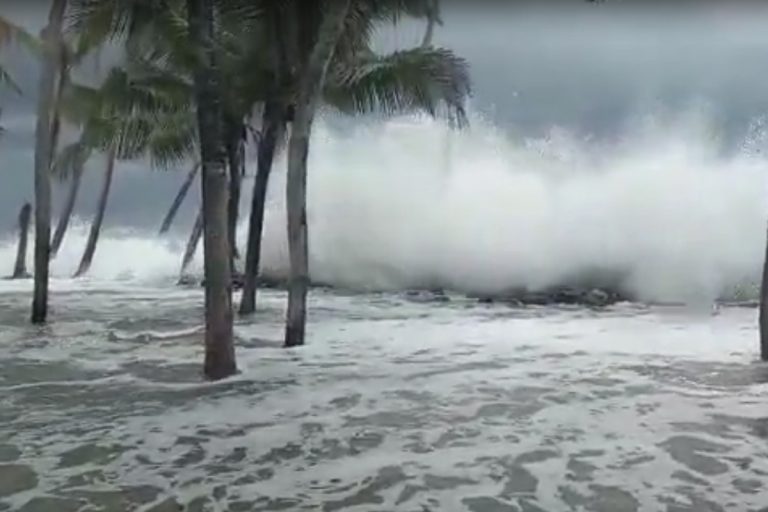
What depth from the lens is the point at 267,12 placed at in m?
10.1

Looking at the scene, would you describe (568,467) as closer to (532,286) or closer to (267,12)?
(267,12)

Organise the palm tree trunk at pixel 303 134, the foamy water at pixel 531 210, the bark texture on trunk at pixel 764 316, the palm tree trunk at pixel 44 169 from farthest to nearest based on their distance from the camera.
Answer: the foamy water at pixel 531 210, the palm tree trunk at pixel 44 169, the palm tree trunk at pixel 303 134, the bark texture on trunk at pixel 764 316

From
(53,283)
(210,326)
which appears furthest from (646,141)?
(210,326)

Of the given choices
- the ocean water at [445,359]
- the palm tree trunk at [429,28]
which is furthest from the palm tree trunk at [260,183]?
the palm tree trunk at [429,28]

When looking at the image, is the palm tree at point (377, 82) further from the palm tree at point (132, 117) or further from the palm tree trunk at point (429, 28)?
the palm tree at point (132, 117)

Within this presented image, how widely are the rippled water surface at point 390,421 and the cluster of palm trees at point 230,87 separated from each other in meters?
0.93

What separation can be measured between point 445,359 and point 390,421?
271 centimetres

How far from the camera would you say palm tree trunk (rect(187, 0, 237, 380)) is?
23.5ft

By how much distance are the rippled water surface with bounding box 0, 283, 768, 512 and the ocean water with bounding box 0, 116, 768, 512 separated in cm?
2

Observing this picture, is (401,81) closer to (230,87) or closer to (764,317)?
(230,87)

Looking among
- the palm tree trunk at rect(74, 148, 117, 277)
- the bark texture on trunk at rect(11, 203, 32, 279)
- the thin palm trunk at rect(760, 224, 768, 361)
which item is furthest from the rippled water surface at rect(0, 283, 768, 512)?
the bark texture on trunk at rect(11, 203, 32, 279)

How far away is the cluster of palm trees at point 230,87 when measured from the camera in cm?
729

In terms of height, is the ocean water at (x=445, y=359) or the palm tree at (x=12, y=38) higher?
the palm tree at (x=12, y=38)

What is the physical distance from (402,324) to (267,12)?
3.99m
